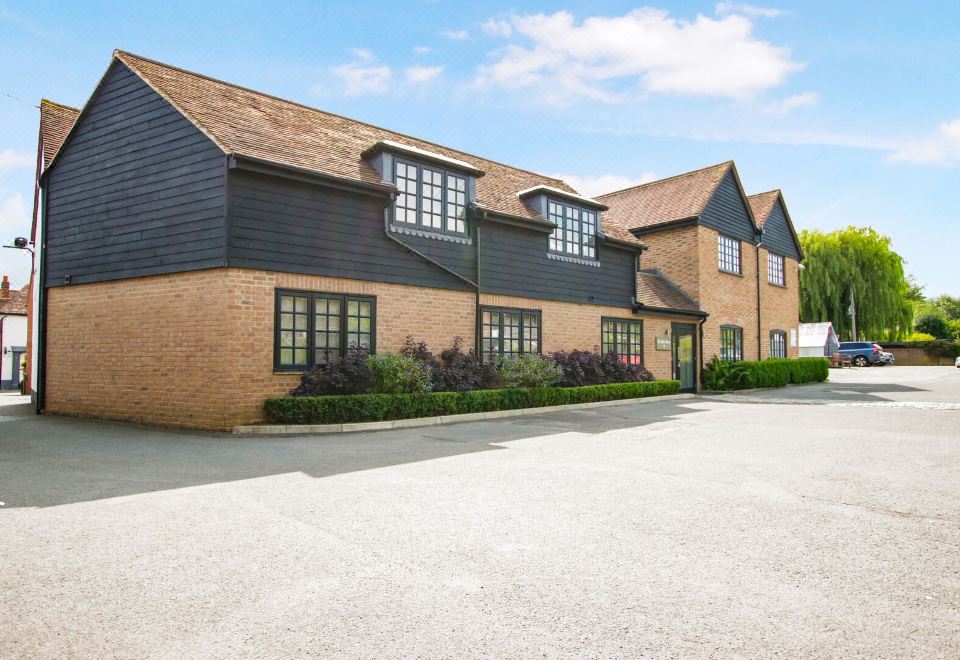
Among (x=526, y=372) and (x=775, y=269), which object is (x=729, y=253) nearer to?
(x=775, y=269)

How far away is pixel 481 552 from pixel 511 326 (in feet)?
40.2

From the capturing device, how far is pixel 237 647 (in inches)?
118

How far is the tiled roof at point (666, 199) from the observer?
23078 millimetres

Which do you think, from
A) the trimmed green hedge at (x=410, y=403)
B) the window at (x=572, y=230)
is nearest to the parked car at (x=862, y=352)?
the window at (x=572, y=230)

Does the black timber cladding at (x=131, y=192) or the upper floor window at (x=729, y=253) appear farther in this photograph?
the upper floor window at (x=729, y=253)

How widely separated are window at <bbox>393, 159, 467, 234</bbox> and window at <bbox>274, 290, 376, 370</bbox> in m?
2.42

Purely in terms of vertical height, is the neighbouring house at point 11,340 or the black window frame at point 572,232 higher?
the black window frame at point 572,232

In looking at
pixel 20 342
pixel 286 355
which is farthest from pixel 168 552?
pixel 20 342

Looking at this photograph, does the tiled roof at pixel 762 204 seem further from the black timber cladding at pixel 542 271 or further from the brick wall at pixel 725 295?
the black timber cladding at pixel 542 271

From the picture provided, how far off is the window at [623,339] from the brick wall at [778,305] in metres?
8.30

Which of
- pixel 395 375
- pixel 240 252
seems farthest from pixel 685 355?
pixel 240 252

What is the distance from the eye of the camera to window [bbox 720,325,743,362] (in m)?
23.6

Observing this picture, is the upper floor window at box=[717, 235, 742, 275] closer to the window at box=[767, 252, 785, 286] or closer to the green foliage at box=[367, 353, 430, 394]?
the window at box=[767, 252, 785, 286]

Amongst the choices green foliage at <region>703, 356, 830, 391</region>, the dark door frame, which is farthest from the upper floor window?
green foliage at <region>703, 356, 830, 391</region>
